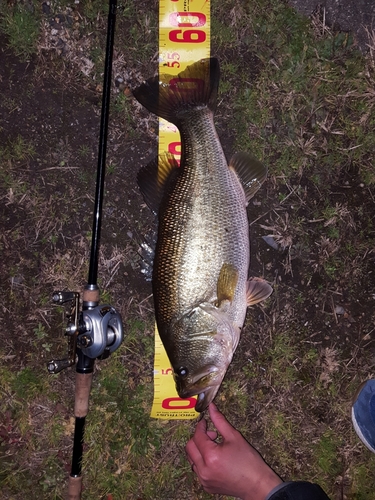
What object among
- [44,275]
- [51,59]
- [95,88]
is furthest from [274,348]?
[51,59]

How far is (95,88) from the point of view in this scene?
3.36m

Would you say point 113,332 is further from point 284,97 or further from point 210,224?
point 284,97

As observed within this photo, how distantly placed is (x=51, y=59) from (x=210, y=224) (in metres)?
1.78

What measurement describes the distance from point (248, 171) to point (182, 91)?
2.29ft

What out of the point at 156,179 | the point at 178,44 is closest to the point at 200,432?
the point at 156,179

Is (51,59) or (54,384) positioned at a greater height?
Answer: (51,59)

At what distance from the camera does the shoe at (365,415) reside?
131 inches

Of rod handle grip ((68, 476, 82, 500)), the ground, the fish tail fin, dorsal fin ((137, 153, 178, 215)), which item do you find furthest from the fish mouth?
the fish tail fin

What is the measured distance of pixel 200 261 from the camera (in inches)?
111

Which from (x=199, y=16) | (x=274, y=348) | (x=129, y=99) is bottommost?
(x=274, y=348)

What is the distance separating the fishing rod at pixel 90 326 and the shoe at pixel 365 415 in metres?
1.88

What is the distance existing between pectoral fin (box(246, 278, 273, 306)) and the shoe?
113 cm

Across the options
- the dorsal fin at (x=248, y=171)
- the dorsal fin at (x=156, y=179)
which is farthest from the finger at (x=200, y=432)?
the dorsal fin at (x=248, y=171)

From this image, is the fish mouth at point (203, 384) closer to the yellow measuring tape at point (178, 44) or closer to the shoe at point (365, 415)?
the yellow measuring tape at point (178, 44)
